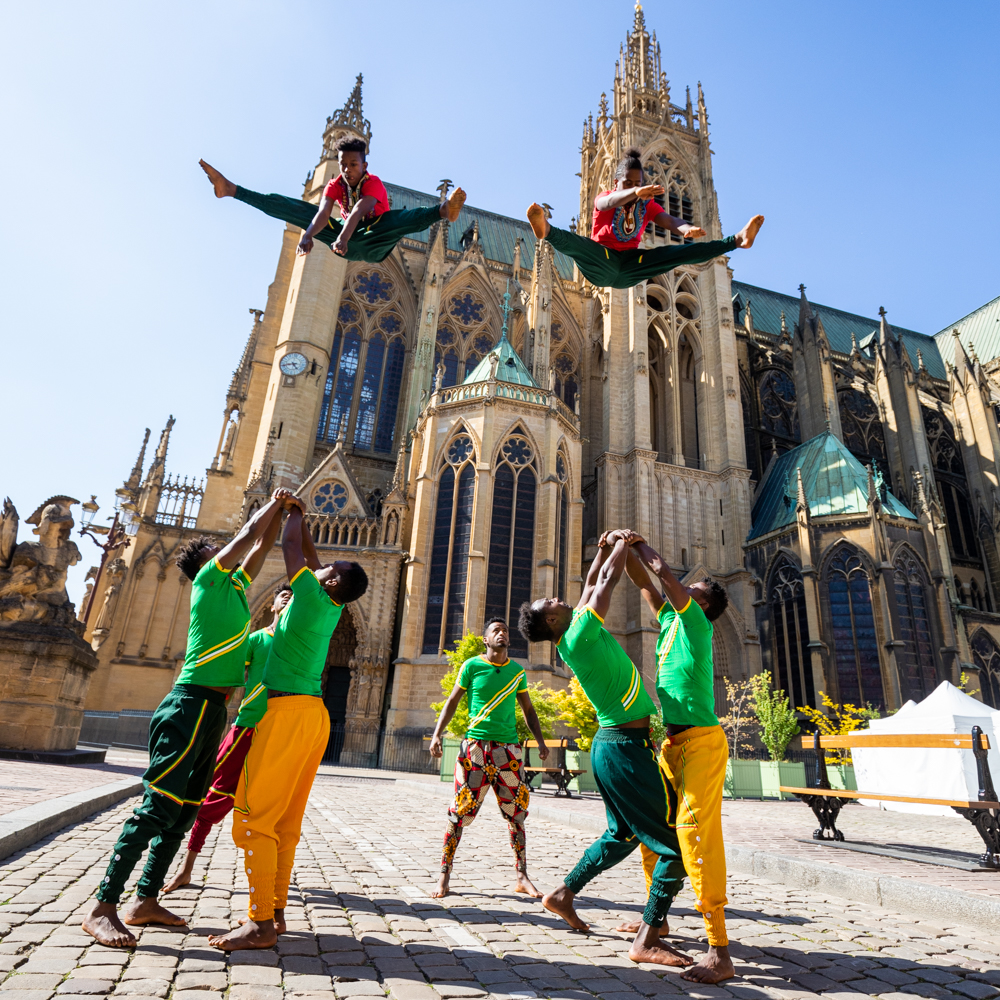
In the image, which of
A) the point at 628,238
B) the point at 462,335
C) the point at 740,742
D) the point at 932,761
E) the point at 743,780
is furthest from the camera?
the point at 462,335

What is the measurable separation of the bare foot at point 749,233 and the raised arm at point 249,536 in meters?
3.92

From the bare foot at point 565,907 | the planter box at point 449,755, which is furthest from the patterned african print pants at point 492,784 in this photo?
the planter box at point 449,755

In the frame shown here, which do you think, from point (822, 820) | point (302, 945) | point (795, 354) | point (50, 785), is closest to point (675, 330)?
point (795, 354)

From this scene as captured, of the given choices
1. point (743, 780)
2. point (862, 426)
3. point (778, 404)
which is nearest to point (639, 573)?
point (743, 780)

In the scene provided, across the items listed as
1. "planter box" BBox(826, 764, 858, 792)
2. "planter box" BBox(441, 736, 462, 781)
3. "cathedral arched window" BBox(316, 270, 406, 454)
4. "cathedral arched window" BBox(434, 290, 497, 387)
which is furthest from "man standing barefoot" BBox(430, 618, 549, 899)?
"cathedral arched window" BBox(434, 290, 497, 387)

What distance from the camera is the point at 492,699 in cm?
481

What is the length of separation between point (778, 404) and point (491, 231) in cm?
1827

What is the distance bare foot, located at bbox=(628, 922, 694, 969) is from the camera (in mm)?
3061

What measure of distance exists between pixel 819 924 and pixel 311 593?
11.1 feet

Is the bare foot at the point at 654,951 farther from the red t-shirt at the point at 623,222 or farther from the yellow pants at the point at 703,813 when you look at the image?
the red t-shirt at the point at 623,222

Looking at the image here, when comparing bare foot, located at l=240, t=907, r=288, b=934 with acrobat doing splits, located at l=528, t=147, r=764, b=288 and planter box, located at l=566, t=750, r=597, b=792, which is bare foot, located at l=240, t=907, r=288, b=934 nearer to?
acrobat doing splits, located at l=528, t=147, r=764, b=288

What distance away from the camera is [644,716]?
351cm

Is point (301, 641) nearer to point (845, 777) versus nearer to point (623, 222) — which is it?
point (623, 222)

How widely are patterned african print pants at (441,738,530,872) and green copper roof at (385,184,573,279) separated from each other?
3485 centimetres
